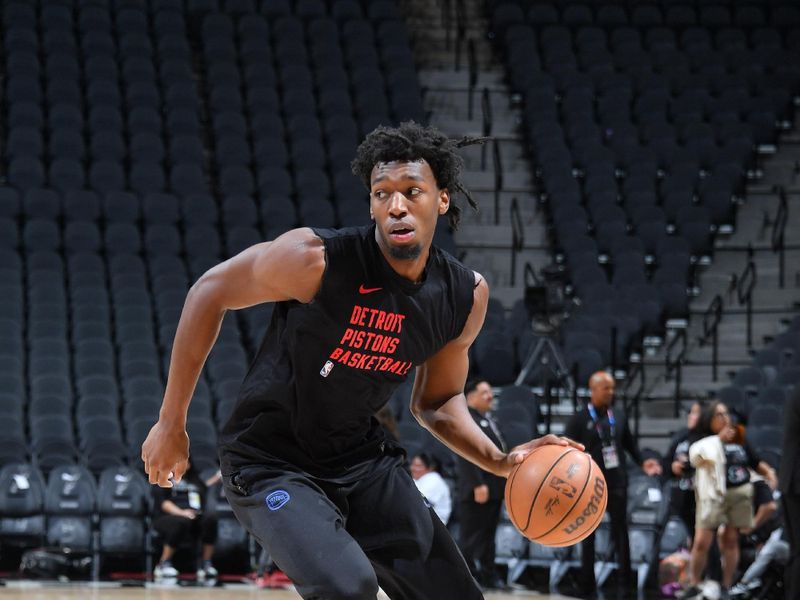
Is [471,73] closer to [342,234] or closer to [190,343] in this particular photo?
[342,234]

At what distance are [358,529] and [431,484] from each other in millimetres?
6237

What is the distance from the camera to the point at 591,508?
376 cm

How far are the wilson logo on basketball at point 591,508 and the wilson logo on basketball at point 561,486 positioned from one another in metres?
0.08

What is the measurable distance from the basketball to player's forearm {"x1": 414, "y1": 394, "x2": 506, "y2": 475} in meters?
0.12

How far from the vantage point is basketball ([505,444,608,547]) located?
3713 mm

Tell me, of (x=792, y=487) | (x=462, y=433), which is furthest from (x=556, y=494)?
(x=792, y=487)

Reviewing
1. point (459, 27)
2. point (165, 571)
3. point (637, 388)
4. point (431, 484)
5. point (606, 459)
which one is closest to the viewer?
point (606, 459)

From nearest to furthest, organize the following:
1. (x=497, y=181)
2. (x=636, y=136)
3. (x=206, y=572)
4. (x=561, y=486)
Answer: (x=561, y=486) < (x=206, y=572) < (x=636, y=136) < (x=497, y=181)

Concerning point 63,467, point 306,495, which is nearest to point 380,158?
point 306,495

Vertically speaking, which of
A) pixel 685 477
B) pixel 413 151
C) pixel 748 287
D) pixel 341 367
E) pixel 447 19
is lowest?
pixel 685 477

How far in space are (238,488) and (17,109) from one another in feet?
39.3

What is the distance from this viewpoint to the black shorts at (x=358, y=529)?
335cm

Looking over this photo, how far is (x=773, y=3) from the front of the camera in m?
17.4

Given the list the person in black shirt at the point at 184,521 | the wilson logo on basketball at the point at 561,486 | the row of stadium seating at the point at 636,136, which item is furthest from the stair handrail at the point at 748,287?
the wilson logo on basketball at the point at 561,486
